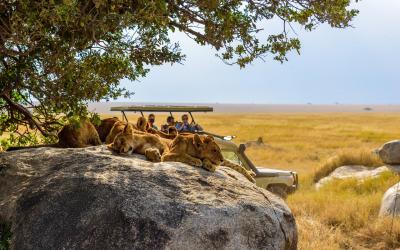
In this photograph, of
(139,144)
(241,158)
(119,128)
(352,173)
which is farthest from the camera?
(352,173)

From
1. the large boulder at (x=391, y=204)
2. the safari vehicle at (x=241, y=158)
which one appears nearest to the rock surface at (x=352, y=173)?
the safari vehicle at (x=241, y=158)

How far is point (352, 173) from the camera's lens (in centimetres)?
2381

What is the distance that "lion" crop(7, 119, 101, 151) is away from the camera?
9703mm

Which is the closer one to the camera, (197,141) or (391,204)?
(197,141)

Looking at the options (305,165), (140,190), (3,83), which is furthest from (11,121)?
(305,165)

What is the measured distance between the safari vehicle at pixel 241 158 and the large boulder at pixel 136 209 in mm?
5172

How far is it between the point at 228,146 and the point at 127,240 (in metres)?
7.93

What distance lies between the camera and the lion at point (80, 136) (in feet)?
31.8

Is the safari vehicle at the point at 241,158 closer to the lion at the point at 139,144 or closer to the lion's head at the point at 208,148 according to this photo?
the lion at the point at 139,144

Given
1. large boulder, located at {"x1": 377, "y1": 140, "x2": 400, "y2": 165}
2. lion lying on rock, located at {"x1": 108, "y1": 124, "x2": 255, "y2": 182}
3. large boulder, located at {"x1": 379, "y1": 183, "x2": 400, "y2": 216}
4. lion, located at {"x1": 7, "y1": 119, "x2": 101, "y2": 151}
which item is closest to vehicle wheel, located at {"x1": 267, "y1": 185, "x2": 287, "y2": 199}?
large boulder, located at {"x1": 379, "y1": 183, "x2": 400, "y2": 216}

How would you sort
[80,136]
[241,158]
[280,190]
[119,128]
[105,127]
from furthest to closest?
1. [280,190]
2. [241,158]
3. [105,127]
4. [80,136]
5. [119,128]

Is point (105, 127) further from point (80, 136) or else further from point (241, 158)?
A: point (241, 158)

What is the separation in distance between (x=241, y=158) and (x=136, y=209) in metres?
7.80

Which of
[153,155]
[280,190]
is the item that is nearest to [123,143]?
[153,155]
